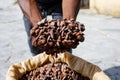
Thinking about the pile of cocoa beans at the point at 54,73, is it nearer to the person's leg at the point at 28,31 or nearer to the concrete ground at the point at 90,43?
the person's leg at the point at 28,31

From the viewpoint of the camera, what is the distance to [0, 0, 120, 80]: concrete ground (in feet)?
11.5

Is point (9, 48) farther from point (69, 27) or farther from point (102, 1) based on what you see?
point (69, 27)

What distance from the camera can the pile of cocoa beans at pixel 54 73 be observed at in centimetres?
173

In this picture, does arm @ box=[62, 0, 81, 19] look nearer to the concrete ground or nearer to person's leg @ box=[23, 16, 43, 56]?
person's leg @ box=[23, 16, 43, 56]

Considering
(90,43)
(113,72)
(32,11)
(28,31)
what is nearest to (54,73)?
(32,11)

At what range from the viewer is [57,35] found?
5.38 feet

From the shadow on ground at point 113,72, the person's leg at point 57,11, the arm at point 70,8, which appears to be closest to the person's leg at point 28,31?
the person's leg at point 57,11

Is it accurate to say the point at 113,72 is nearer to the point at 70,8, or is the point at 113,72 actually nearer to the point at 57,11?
the point at 57,11

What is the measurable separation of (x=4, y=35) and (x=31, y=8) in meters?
2.72

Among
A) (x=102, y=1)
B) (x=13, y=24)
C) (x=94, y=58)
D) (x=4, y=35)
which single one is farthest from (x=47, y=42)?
(x=102, y=1)

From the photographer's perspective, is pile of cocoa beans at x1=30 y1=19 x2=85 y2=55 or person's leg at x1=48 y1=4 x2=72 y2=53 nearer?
pile of cocoa beans at x1=30 y1=19 x2=85 y2=55

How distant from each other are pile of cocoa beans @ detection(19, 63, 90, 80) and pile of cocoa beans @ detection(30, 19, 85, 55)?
0.42ft

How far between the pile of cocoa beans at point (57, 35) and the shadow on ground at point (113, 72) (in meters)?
1.55

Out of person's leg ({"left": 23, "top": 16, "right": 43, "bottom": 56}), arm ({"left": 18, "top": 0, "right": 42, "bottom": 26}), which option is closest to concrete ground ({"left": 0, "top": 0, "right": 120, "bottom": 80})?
person's leg ({"left": 23, "top": 16, "right": 43, "bottom": 56})
